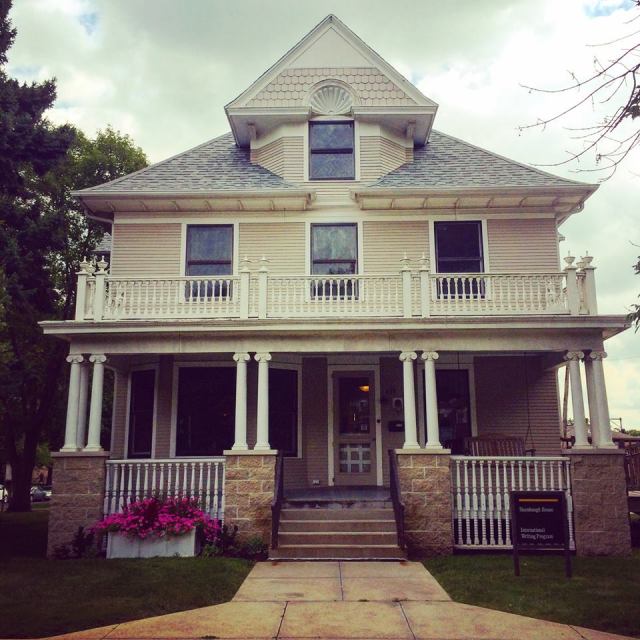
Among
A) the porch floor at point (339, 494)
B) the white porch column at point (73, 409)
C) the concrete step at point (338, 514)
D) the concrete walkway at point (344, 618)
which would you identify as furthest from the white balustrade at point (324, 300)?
the concrete walkway at point (344, 618)

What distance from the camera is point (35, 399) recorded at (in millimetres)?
22406

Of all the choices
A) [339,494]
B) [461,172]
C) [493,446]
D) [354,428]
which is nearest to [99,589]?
[339,494]

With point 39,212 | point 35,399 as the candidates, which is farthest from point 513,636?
point 35,399

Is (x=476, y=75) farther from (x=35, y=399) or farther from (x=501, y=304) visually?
(x=35, y=399)

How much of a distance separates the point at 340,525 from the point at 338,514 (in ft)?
0.84

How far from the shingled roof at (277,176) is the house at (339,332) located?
7 centimetres

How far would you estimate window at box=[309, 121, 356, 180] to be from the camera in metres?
14.5

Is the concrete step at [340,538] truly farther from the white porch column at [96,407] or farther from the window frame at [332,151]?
the window frame at [332,151]

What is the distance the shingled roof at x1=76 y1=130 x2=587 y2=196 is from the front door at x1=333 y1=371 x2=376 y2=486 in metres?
4.22

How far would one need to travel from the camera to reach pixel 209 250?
45.9 feet

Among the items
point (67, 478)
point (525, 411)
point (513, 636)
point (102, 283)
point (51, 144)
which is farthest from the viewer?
point (51, 144)

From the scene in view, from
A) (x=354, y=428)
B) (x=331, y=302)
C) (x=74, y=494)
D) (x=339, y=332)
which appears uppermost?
(x=331, y=302)

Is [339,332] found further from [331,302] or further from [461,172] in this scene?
[461,172]

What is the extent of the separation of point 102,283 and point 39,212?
20.4 ft
